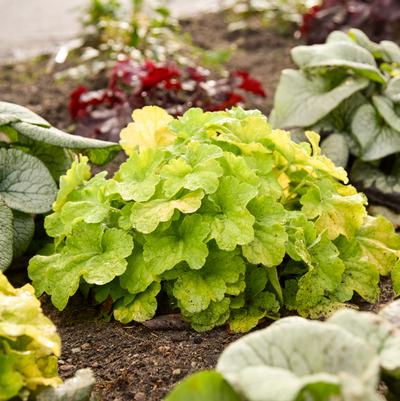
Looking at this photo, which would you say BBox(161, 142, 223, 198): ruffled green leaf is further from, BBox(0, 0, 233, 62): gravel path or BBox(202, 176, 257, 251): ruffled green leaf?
BBox(0, 0, 233, 62): gravel path

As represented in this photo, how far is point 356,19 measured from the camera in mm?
5277

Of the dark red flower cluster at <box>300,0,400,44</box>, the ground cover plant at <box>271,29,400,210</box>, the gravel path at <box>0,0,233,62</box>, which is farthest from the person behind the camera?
the gravel path at <box>0,0,233,62</box>

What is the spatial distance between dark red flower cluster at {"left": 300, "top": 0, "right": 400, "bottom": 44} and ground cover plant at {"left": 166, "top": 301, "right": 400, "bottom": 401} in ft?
12.4

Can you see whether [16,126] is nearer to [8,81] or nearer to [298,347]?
[298,347]

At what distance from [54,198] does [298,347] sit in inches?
63.3

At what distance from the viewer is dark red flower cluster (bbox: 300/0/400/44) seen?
5.26 metres

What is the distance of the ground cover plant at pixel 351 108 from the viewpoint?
3.59m

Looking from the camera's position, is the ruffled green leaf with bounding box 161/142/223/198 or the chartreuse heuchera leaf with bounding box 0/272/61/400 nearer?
the chartreuse heuchera leaf with bounding box 0/272/61/400

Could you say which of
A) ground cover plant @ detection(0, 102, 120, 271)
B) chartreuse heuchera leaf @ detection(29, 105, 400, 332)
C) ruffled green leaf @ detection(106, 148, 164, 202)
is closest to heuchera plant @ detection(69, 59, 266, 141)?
ground cover plant @ detection(0, 102, 120, 271)

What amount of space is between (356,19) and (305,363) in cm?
393

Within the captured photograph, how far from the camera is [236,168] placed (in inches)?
106

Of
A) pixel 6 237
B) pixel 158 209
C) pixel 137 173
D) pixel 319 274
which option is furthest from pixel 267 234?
pixel 6 237

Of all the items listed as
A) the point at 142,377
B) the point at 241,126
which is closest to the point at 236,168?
the point at 241,126

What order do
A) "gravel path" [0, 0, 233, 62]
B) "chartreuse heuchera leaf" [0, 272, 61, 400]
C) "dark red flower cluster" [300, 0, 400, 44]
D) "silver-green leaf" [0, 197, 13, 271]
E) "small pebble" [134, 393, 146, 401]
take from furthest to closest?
1. "gravel path" [0, 0, 233, 62]
2. "dark red flower cluster" [300, 0, 400, 44]
3. "silver-green leaf" [0, 197, 13, 271]
4. "small pebble" [134, 393, 146, 401]
5. "chartreuse heuchera leaf" [0, 272, 61, 400]
